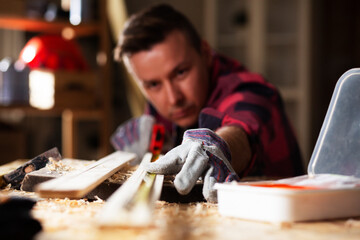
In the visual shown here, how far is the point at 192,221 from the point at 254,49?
9.56 feet

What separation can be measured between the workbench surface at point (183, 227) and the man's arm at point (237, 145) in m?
0.25

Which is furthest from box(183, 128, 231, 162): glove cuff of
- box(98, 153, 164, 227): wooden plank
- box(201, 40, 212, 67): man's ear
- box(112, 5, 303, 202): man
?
box(201, 40, 212, 67): man's ear

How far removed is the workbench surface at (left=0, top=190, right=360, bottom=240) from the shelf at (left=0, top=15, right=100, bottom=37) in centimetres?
191

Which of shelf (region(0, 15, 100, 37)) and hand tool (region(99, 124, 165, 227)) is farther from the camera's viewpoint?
shelf (region(0, 15, 100, 37))

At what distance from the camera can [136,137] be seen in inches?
58.8

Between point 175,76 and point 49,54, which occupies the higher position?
point 49,54

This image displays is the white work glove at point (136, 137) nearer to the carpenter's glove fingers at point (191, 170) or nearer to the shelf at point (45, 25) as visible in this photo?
the carpenter's glove fingers at point (191, 170)

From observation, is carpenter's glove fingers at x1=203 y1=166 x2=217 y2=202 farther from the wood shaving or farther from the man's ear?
the man's ear

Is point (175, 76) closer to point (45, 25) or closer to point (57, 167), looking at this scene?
point (57, 167)

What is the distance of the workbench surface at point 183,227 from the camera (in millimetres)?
468

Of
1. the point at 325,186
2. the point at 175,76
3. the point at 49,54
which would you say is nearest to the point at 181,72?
the point at 175,76

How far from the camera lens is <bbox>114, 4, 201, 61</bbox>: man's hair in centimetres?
138

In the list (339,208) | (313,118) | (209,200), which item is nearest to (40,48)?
(209,200)

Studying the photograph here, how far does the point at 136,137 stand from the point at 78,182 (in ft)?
3.03
